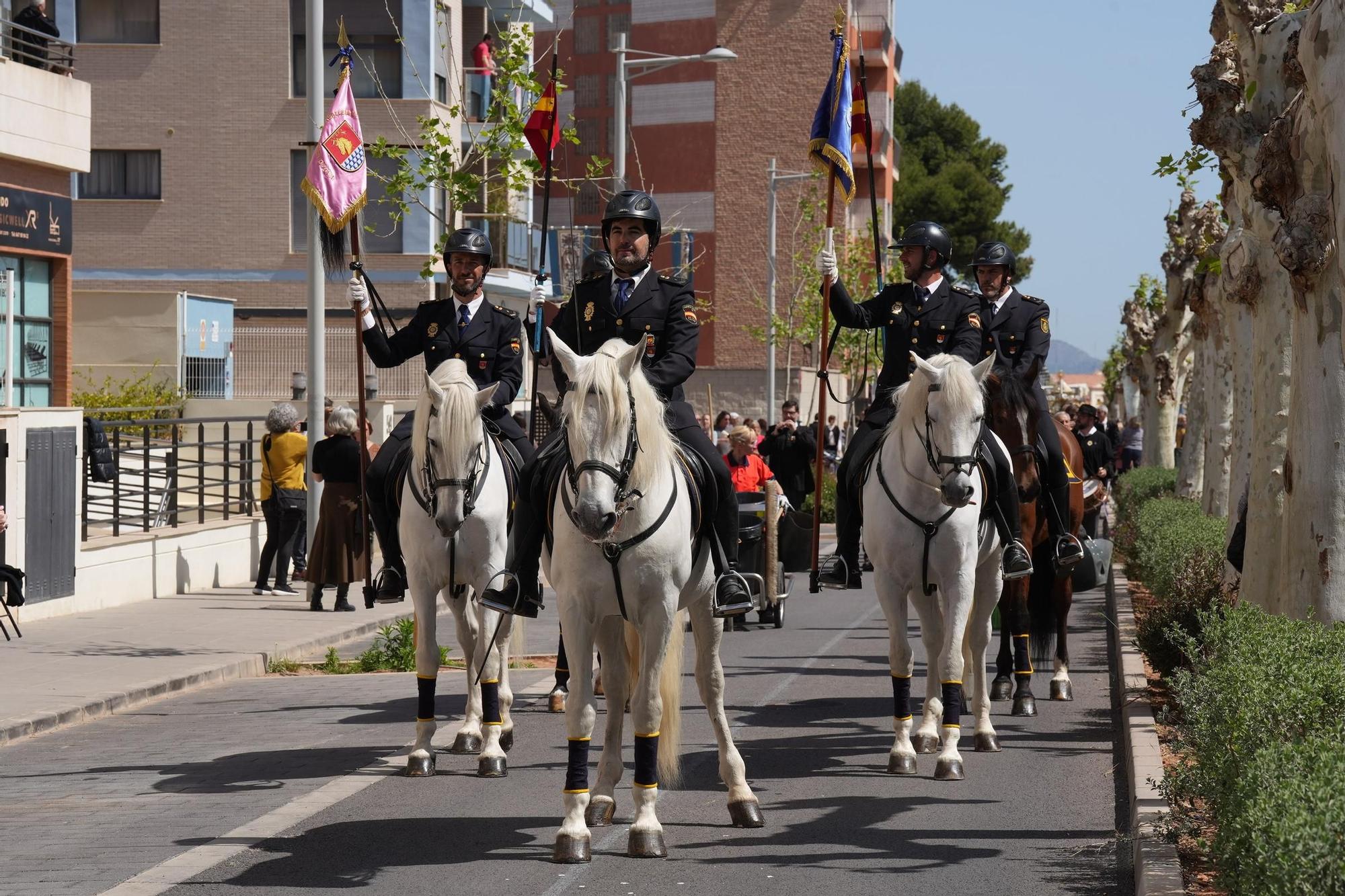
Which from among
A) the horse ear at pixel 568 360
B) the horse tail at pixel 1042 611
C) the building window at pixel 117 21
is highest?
the building window at pixel 117 21

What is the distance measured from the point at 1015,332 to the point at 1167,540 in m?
6.19

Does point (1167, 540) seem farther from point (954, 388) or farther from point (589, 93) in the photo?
point (589, 93)

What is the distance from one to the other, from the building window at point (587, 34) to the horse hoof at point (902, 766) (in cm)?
6864

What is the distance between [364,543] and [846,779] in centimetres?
470

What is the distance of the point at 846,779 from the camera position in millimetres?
9906

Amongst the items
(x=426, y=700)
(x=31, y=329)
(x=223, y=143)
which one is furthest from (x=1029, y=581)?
(x=223, y=143)

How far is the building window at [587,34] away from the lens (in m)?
76.1

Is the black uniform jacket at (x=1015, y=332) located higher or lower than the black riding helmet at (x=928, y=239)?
lower

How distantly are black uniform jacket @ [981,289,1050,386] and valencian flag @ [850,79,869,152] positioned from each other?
274 cm

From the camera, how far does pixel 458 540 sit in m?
10.4

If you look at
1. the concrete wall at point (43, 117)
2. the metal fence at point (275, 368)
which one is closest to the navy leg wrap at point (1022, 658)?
the concrete wall at point (43, 117)

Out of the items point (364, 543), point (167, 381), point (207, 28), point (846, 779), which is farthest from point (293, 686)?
point (207, 28)

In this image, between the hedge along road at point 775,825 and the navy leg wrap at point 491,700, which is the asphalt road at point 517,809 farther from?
the navy leg wrap at point 491,700

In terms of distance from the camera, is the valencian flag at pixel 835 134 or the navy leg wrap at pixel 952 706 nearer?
the navy leg wrap at pixel 952 706
